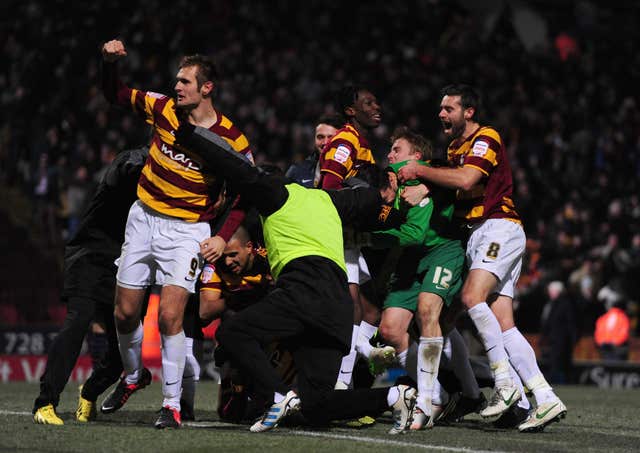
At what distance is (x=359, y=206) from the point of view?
7375mm

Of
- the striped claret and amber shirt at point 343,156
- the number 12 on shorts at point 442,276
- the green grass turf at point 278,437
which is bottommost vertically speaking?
the green grass turf at point 278,437

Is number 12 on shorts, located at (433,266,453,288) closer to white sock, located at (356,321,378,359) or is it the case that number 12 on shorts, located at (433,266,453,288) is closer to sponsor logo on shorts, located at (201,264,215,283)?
white sock, located at (356,321,378,359)

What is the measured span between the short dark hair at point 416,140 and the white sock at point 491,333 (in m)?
1.22

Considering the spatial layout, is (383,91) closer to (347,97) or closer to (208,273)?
(347,97)

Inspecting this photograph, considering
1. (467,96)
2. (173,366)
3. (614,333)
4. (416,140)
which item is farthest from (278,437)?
(614,333)

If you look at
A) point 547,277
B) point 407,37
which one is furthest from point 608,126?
point 407,37

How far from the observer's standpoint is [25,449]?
6.05 meters

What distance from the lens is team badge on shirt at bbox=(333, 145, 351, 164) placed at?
Answer: 26.8ft

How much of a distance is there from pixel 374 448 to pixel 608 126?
15880mm

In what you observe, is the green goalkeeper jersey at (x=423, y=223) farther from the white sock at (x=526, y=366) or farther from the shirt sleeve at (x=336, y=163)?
the white sock at (x=526, y=366)

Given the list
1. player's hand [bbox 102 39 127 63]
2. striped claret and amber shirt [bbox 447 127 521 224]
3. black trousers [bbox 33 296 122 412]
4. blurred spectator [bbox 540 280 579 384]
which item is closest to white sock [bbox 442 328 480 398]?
striped claret and amber shirt [bbox 447 127 521 224]

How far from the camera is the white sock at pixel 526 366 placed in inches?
294

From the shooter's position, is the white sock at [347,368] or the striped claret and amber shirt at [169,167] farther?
the white sock at [347,368]

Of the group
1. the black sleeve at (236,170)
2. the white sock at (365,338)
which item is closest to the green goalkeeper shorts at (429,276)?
the white sock at (365,338)
